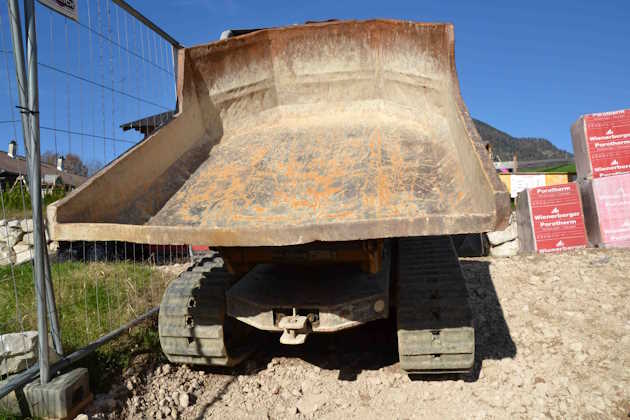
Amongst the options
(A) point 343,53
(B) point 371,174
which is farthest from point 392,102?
(B) point 371,174

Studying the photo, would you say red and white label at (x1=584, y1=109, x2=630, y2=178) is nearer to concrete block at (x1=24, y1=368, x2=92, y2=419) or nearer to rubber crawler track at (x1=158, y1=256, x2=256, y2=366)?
rubber crawler track at (x1=158, y1=256, x2=256, y2=366)

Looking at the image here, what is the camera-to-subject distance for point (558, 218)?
6844 millimetres

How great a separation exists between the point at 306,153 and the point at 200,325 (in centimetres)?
150

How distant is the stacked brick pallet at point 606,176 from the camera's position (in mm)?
6383

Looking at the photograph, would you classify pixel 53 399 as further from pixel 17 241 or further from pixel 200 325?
pixel 17 241

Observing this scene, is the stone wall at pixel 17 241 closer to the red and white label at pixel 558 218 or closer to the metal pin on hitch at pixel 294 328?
the metal pin on hitch at pixel 294 328

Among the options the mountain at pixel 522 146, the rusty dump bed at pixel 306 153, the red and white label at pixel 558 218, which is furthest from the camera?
the mountain at pixel 522 146

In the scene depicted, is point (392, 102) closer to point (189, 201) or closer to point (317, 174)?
point (317, 174)

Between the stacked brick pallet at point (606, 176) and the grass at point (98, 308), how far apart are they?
6024 mm

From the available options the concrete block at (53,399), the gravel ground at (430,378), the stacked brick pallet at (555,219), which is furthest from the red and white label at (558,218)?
the concrete block at (53,399)

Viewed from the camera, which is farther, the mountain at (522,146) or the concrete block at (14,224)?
the mountain at (522,146)

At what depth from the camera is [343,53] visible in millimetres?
3867

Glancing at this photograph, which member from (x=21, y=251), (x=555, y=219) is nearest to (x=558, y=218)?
(x=555, y=219)

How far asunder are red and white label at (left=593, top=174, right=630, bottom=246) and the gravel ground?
2.02 meters
